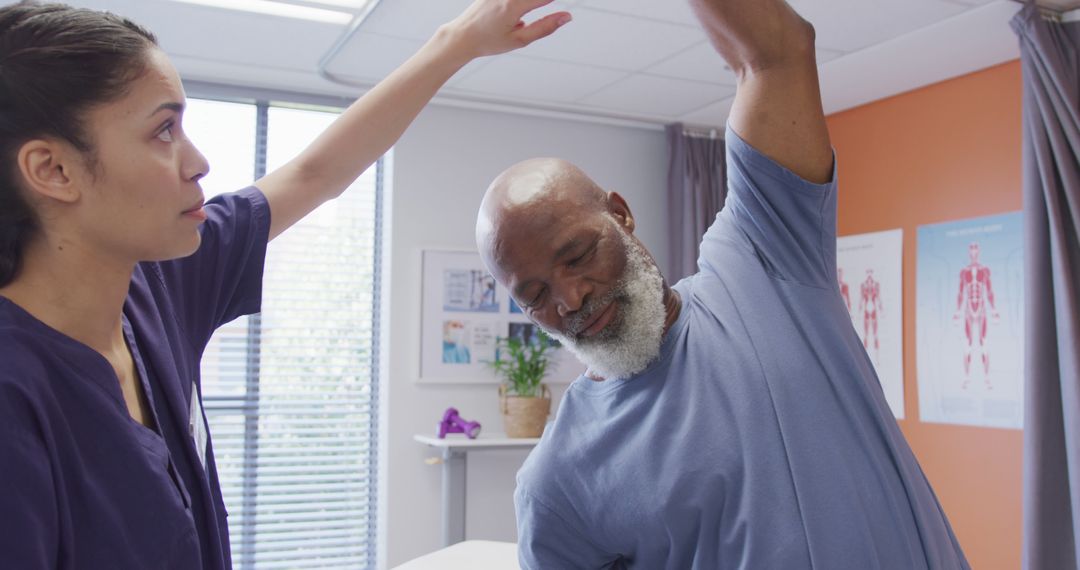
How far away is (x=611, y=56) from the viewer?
4.12 m

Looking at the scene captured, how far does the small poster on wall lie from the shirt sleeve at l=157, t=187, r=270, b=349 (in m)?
3.58

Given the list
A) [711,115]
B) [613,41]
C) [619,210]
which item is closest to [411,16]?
[613,41]

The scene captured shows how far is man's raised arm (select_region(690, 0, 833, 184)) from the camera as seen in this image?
1115mm

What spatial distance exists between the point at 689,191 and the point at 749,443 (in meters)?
4.38

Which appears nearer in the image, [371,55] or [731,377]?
Result: [731,377]

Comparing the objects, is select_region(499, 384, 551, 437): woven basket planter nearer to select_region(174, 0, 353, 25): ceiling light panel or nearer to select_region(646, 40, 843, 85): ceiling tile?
select_region(646, 40, 843, 85): ceiling tile

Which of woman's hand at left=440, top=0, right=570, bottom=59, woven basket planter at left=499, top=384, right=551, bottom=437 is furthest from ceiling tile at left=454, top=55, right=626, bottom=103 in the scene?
woman's hand at left=440, top=0, right=570, bottom=59

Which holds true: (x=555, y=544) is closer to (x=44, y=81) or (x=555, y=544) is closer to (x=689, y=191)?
(x=44, y=81)

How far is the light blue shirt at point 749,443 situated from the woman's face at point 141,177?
0.54m

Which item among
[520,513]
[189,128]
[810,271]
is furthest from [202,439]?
[189,128]

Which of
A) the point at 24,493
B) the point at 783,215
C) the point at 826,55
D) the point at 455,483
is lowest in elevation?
the point at 455,483

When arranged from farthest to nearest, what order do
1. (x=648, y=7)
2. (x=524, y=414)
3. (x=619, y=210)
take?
(x=524, y=414), (x=648, y=7), (x=619, y=210)

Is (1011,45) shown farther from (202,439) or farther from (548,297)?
(202,439)

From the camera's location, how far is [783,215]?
1.15 meters
